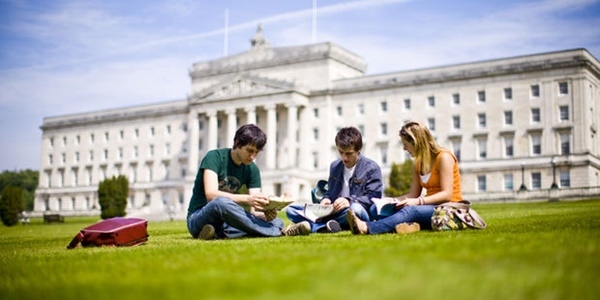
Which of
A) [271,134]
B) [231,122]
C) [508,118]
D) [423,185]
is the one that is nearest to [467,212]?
[423,185]

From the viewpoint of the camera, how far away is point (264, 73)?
8762 cm

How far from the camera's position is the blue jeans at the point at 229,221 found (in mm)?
12166

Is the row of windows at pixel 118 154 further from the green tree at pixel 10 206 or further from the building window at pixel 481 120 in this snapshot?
the building window at pixel 481 120

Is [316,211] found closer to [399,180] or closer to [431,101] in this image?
[399,180]

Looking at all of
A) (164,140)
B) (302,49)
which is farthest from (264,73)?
(164,140)

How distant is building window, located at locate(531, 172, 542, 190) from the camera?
229 feet

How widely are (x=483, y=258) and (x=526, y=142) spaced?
67666 millimetres

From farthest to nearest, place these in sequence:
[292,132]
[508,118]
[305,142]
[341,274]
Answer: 1. [305,142]
2. [292,132]
3. [508,118]
4. [341,274]

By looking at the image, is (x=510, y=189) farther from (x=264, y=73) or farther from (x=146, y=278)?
(x=146, y=278)

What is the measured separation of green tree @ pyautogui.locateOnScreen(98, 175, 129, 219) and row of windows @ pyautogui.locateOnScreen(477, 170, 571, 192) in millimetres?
33538

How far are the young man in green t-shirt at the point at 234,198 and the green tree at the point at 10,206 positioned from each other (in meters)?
45.5

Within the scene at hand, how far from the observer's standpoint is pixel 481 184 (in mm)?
72812

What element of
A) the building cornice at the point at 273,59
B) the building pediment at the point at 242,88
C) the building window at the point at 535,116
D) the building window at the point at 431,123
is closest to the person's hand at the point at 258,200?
the building window at the point at 535,116

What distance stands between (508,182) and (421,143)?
61897 millimetres
